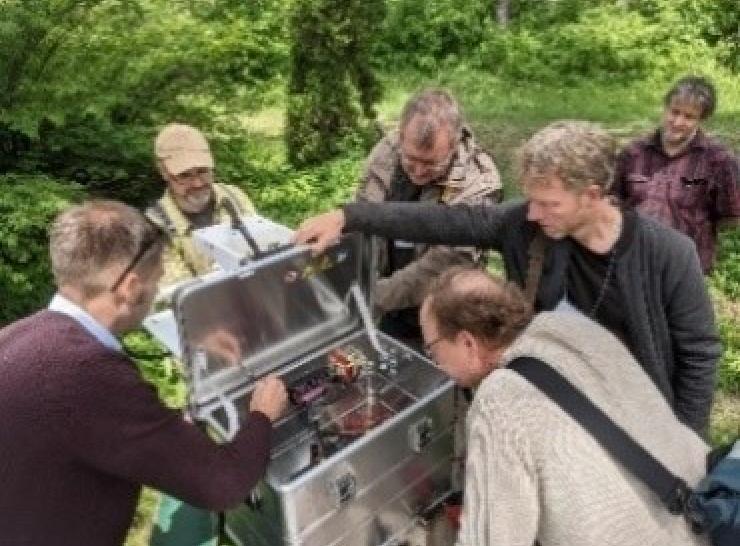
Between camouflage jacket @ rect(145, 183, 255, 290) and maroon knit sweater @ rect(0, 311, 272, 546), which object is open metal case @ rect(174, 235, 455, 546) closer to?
maroon knit sweater @ rect(0, 311, 272, 546)

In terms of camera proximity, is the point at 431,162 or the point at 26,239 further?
the point at 26,239

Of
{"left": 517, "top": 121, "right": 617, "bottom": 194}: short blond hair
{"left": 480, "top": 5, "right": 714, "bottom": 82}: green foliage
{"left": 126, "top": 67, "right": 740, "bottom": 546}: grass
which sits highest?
{"left": 517, "top": 121, "right": 617, "bottom": 194}: short blond hair

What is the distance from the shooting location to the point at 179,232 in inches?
144

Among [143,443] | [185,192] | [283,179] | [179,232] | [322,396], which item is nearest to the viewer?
[143,443]

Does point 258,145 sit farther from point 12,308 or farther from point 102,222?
point 102,222

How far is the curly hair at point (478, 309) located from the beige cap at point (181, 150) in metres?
1.90

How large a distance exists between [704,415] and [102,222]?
2.03 meters

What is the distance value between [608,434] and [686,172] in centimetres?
302

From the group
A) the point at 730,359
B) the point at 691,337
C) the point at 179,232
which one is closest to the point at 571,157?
the point at 691,337

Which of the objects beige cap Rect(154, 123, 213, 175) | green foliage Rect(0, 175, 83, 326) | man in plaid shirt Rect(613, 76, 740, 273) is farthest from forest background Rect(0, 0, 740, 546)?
beige cap Rect(154, 123, 213, 175)

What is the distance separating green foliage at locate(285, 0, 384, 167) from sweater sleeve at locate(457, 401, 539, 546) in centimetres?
715

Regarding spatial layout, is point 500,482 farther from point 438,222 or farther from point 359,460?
point 438,222

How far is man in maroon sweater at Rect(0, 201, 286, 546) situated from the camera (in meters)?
1.92

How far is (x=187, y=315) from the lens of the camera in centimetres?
229
